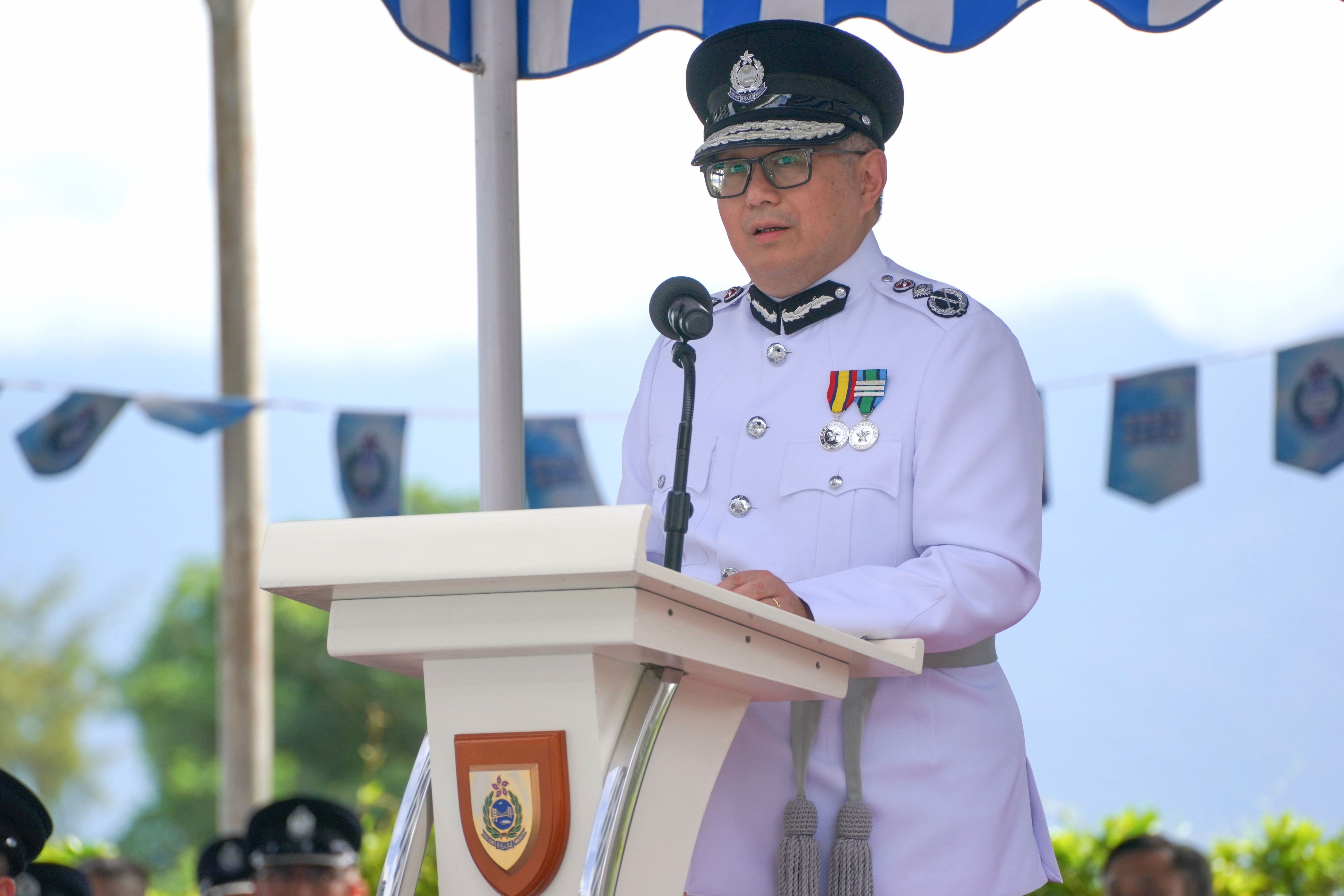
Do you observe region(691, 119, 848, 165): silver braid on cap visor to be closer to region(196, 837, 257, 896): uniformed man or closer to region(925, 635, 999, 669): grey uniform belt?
region(925, 635, 999, 669): grey uniform belt

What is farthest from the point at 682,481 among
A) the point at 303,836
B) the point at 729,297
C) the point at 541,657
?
the point at 303,836

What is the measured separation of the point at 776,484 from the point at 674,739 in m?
0.60

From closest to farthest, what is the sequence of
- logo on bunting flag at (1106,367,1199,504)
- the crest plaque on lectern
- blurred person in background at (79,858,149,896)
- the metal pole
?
the crest plaque on lectern, blurred person in background at (79,858,149,896), logo on bunting flag at (1106,367,1199,504), the metal pole

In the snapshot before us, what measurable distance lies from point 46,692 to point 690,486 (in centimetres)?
2713

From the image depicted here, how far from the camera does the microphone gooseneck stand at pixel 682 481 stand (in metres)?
1.82

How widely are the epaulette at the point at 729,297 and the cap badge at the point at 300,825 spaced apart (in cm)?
257

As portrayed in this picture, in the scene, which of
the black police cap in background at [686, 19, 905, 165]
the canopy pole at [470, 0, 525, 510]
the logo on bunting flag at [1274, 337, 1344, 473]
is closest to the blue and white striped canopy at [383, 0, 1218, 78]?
the canopy pole at [470, 0, 525, 510]

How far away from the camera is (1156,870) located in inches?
175

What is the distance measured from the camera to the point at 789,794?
6.63 ft

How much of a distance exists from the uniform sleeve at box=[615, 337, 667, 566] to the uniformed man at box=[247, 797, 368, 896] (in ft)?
7.72

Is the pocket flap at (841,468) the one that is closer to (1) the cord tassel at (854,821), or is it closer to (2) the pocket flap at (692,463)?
(2) the pocket flap at (692,463)

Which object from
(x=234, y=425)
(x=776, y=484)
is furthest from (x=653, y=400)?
(x=234, y=425)

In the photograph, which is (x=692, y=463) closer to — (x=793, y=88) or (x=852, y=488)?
(x=852, y=488)

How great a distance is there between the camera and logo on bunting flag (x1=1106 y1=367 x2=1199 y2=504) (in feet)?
17.8
